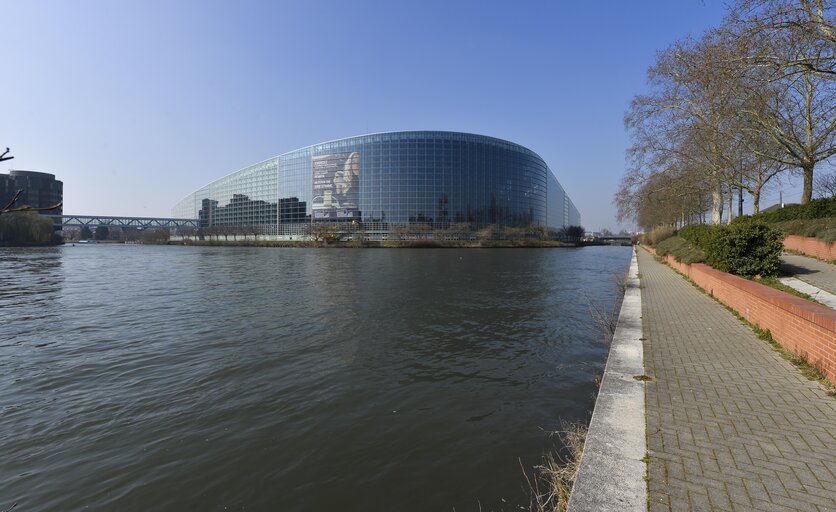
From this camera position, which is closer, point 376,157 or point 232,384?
point 232,384

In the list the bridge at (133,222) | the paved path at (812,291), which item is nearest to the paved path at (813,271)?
the paved path at (812,291)

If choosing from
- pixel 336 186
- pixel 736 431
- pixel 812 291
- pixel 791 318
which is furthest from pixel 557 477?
pixel 336 186

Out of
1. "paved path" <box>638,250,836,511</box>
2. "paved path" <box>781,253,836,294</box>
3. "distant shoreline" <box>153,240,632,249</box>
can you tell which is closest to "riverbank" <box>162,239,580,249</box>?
"distant shoreline" <box>153,240,632,249</box>

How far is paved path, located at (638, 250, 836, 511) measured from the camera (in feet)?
11.1

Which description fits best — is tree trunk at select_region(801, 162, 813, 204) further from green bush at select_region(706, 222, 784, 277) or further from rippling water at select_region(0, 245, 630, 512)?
rippling water at select_region(0, 245, 630, 512)

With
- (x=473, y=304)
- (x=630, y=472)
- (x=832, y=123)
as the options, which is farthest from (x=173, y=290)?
(x=832, y=123)

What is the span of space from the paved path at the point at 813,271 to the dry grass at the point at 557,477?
37.9 feet

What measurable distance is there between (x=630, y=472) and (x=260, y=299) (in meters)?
18.3

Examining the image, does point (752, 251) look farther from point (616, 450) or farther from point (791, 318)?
point (616, 450)

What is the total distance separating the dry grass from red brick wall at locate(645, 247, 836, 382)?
3766 millimetres

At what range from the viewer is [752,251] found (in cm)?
1416

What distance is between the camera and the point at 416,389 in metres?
7.84

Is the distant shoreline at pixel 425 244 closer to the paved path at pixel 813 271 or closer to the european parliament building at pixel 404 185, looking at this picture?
the european parliament building at pixel 404 185

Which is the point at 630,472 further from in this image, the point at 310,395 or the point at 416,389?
the point at 310,395
